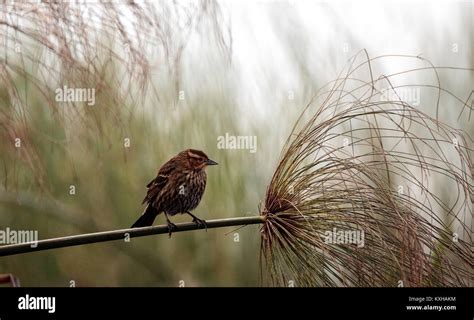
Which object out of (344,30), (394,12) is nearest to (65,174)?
(344,30)

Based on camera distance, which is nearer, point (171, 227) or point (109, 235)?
point (109, 235)

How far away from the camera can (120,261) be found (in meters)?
2.61

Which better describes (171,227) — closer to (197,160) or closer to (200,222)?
(200,222)

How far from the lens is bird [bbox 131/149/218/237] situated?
98.7 inches

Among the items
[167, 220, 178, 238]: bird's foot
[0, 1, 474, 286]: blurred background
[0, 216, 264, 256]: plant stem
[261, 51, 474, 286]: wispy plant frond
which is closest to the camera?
[0, 216, 264, 256]: plant stem

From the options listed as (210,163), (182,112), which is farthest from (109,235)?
(182,112)

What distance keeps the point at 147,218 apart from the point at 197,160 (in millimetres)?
300

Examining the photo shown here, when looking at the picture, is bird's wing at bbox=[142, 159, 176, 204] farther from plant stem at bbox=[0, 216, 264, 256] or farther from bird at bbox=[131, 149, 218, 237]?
plant stem at bbox=[0, 216, 264, 256]

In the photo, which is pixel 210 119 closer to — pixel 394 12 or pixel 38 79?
pixel 38 79

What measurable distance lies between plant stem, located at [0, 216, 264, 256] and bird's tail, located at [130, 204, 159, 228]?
0.25ft

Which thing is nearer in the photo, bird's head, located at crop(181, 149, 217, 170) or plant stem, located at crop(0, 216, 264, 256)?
plant stem, located at crop(0, 216, 264, 256)

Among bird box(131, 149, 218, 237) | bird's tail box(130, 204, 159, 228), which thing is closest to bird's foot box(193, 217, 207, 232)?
bird box(131, 149, 218, 237)

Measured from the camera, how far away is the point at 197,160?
255cm
